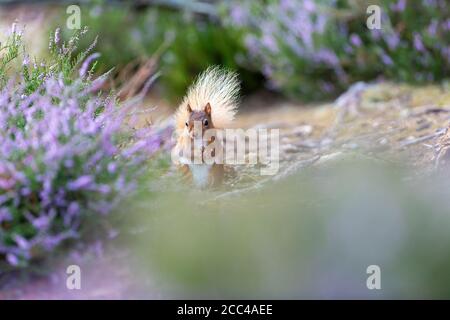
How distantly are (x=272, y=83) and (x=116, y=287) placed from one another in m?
4.91

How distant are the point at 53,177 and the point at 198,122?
994 millimetres

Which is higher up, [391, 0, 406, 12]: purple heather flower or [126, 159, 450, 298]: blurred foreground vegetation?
[391, 0, 406, 12]: purple heather flower

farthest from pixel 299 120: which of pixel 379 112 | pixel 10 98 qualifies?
pixel 10 98

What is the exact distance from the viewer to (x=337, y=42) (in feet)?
21.0

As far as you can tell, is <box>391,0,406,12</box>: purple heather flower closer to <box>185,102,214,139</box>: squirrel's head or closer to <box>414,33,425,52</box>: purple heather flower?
<box>414,33,425,52</box>: purple heather flower

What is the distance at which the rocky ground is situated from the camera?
2.88 meters

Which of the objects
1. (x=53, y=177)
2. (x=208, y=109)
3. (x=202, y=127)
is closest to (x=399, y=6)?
(x=208, y=109)

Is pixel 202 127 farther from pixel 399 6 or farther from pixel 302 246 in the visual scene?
pixel 399 6

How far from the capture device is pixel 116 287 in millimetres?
2824

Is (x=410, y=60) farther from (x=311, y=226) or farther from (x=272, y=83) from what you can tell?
(x=311, y=226)

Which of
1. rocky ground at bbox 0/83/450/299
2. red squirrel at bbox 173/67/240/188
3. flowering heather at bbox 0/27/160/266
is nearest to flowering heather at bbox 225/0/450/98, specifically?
rocky ground at bbox 0/83/450/299

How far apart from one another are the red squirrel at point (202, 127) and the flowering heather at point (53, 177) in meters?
0.51
